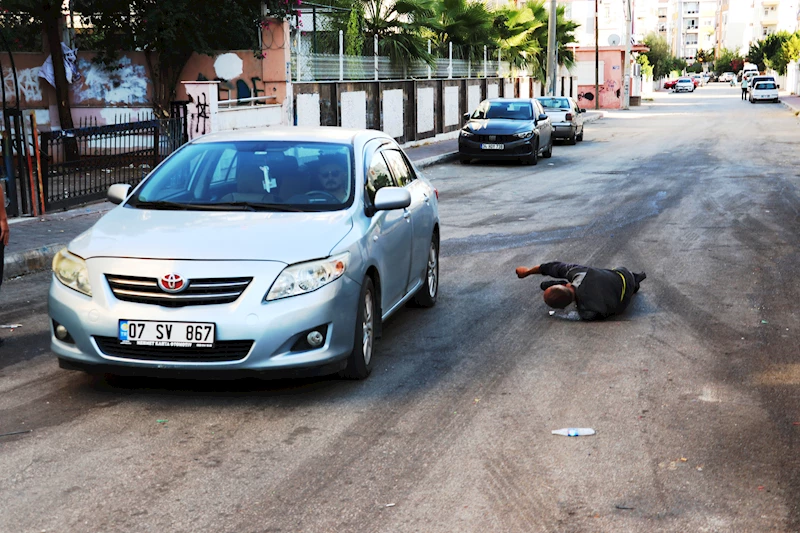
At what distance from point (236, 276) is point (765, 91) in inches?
2818

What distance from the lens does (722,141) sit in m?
32.1

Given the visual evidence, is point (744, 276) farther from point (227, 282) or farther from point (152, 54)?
point (152, 54)

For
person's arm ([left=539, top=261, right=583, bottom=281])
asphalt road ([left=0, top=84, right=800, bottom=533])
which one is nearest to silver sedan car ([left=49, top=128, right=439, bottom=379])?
asphalt road ([left=0, top=84, right=800, bottom=533])

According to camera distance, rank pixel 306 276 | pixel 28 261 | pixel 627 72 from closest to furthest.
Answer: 1. pixel 306 276
2. pixel 28 261
3. pixel 627 72

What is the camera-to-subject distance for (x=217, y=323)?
5.64 metres

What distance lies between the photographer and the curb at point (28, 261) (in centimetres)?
1062

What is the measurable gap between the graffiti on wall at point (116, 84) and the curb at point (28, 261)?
39.0 feet

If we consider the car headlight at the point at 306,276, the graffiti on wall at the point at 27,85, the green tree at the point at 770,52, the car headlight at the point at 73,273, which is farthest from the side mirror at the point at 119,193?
the green tree at the point at 770,52

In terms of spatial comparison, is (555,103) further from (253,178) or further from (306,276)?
(306,276)

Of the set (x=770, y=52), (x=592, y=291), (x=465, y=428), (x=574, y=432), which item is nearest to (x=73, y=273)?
(x=465, y=428)

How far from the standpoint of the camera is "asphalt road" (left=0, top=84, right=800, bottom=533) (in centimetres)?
441

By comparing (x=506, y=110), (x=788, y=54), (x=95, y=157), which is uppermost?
(x=788, y=54)

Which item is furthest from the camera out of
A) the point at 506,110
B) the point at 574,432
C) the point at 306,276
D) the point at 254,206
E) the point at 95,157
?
the point at 506,110

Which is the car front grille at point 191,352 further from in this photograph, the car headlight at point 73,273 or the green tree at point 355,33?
the green tree at point 355,33
